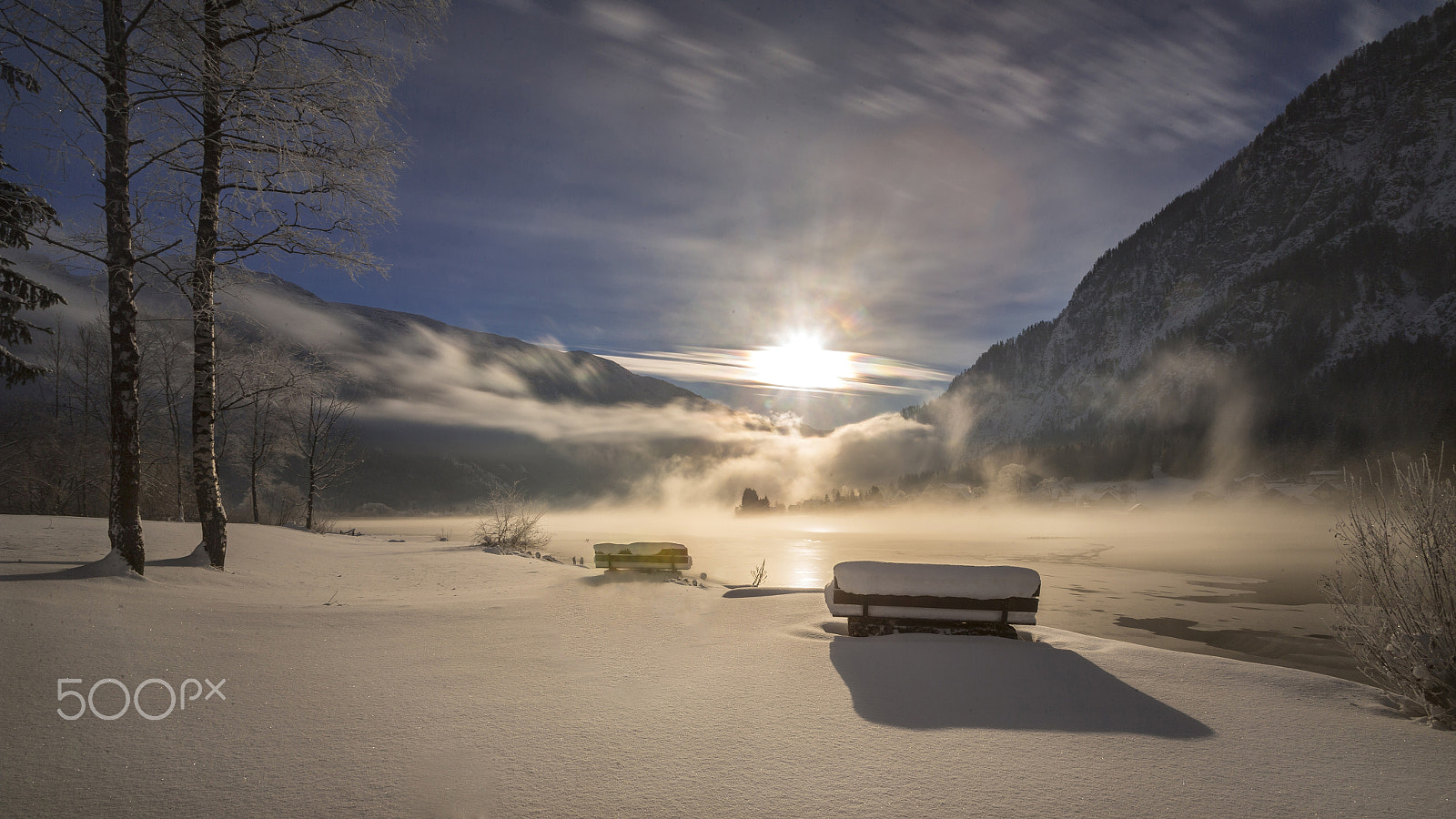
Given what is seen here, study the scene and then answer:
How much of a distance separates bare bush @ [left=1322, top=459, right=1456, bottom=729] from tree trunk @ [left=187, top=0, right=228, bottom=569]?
16.9 metres

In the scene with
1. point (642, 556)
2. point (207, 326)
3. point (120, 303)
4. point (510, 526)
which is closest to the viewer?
point (120, 303)

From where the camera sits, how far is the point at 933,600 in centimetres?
861

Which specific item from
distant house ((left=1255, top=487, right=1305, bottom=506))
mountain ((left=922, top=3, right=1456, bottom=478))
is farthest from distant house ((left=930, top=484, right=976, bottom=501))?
distant house ((left=1255, top=487, right=1305, bottom=506))

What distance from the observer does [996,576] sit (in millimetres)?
8641

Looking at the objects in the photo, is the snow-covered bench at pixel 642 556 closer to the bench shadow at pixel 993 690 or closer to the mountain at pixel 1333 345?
the bench shadow at pixel 993 690

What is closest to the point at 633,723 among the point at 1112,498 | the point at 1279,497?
the point at 1279,497

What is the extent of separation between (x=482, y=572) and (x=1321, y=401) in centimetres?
15853

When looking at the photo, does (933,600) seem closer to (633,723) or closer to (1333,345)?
(633,723)

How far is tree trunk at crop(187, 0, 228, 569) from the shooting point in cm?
1050

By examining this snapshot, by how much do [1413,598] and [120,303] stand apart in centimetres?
1742

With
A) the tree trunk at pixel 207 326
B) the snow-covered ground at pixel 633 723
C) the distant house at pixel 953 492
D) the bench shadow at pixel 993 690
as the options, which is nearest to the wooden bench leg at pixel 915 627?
the snow-covered ground at pixel 633 723

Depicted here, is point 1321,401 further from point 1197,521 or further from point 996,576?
point 996,576

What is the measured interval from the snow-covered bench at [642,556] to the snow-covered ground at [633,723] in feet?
21.7

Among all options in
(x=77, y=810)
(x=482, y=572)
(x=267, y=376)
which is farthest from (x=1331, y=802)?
(x=267, y=376)
